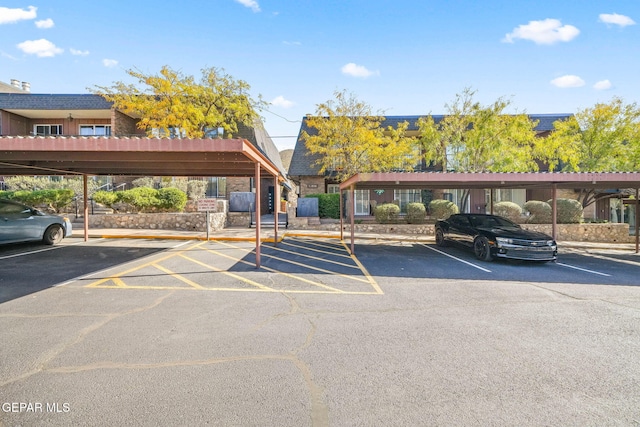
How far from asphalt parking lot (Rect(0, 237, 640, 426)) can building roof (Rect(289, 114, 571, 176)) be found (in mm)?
13283

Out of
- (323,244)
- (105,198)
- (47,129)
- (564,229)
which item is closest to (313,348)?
(323,244)

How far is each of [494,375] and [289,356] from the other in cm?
209

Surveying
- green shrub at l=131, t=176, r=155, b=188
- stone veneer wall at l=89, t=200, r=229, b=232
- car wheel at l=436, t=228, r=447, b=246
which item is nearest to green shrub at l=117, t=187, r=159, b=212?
stone veneer wall at l=89, t=200, r=229, b=232

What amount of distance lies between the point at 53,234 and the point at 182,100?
957 centimetres

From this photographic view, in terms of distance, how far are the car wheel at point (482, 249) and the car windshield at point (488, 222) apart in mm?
923

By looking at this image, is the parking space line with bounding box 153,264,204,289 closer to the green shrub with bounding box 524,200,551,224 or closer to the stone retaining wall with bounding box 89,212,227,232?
the stone retaining wall with bounding box 89,212,227,232

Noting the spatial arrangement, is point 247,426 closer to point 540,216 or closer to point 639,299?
point 639,299

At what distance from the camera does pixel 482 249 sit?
368 inches

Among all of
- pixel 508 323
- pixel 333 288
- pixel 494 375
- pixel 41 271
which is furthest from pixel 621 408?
pixel 41 271

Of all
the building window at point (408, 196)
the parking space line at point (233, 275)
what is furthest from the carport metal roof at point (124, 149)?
the building window at point (408, 196)

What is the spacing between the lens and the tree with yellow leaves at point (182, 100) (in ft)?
53.5

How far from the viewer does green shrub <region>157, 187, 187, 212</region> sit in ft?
50.0

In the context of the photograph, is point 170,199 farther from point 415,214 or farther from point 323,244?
point 415,214

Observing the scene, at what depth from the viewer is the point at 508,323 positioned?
443cm
